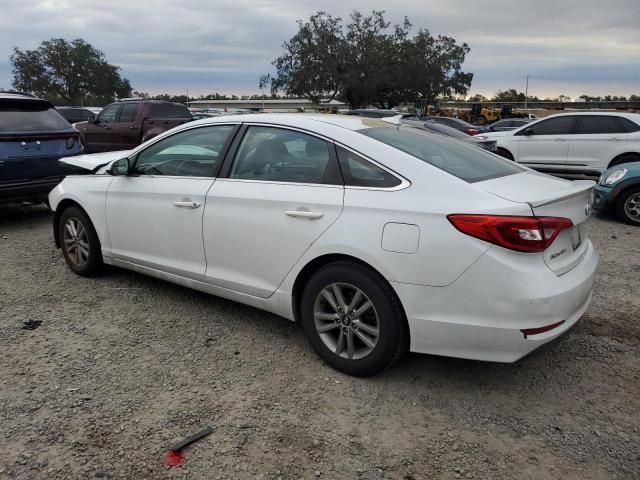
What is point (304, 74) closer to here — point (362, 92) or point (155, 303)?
point (362, 92)

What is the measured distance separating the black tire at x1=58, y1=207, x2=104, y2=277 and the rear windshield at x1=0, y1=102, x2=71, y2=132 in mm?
2589

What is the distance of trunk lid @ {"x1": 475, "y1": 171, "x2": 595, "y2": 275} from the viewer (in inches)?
112

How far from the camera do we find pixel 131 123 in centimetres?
1311

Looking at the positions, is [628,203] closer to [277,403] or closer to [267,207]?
[267,207]

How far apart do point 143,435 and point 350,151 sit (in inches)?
77.0

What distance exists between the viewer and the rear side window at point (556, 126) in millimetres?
11506

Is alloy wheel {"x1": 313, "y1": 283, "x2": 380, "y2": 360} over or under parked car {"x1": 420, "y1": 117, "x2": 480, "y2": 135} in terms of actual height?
under

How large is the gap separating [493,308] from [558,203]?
718mm

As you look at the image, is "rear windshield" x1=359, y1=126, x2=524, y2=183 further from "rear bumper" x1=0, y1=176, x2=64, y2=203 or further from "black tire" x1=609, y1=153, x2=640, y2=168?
"black tire" x1=609, y1=153, x2=640, y2=168

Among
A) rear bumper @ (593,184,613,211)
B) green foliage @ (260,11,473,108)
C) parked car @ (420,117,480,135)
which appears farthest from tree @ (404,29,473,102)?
rear bumper @ (593,184,613,211)

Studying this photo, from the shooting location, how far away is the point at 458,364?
3484 millimetres

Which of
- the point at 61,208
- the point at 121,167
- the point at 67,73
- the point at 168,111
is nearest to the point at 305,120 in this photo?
the point at 121,167

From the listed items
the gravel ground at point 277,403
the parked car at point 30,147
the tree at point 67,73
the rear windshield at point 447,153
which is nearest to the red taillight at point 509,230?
the rear windshield at point 447,153

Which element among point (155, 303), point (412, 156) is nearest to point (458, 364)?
point (412, 156)
